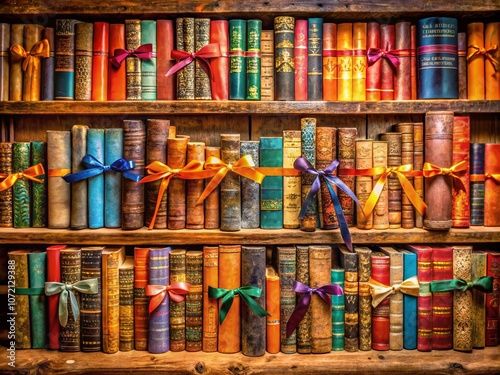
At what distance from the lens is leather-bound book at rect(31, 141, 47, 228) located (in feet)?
5.40

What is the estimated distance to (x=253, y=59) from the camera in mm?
1645

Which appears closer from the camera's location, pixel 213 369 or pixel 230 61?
pixel 213 369

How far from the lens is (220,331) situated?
1603 millimetres

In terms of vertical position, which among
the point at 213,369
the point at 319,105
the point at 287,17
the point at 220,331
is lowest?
the point at 213,369

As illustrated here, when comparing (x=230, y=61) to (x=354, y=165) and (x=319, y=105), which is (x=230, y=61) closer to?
(x=319, y=105)

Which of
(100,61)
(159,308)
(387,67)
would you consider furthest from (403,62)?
(159,308)

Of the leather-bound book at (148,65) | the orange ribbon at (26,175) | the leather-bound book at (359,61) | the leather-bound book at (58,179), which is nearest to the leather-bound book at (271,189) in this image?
the leather-bound book at (359,61)

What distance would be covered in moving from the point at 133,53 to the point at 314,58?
651 mm

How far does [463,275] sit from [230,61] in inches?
44.5

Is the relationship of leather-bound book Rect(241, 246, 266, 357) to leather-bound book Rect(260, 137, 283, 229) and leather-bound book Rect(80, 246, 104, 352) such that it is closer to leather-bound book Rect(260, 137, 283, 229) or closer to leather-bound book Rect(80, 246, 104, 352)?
leather-bound book Rect(260, 137, 283, 229)

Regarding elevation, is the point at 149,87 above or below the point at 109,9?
below

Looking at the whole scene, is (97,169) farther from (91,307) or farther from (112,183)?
(91,307)

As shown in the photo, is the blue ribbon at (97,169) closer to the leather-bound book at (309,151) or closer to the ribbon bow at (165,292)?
the ribbon bow at (165,292)

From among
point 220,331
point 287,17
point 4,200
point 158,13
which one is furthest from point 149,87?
point 220,331
